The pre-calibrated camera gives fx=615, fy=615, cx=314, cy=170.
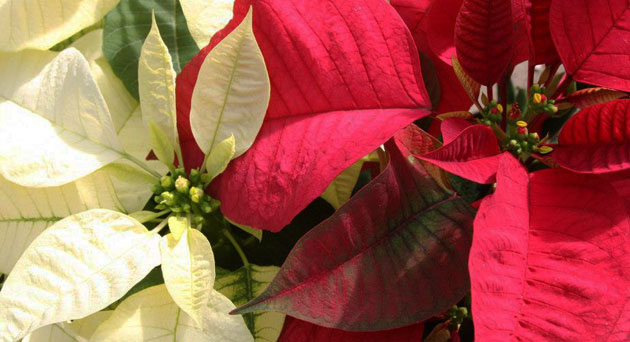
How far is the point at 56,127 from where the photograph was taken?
16.0 inches

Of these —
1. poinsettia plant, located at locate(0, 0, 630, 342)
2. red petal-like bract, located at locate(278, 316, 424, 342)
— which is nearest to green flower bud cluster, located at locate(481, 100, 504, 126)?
poinsettia plant, located at locate(0, 0, 630, 342)

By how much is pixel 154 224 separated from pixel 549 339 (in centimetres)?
30

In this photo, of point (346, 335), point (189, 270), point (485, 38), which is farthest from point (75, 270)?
point (485, 38)

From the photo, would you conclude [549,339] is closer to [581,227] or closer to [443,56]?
[581,227]

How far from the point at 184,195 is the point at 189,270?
62mm

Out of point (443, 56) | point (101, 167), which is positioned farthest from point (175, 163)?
point (443, 56)

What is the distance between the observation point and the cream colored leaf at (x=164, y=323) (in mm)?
377

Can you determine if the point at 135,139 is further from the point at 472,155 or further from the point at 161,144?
the point at 472,155

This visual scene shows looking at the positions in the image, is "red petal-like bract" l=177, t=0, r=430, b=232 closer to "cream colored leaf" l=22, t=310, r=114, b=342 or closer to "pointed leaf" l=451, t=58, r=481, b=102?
"pointed leaf" l=451, t=58, r=481, b=102

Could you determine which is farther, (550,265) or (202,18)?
(202,18)

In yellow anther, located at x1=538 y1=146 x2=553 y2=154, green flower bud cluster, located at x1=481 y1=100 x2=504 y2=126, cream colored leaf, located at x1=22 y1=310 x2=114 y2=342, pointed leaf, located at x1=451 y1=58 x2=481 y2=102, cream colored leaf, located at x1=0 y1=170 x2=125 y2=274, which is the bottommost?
cream colored leaf, located at x1=22 y1=310 x2=114 y2=342

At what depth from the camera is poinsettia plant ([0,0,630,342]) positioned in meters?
0.31

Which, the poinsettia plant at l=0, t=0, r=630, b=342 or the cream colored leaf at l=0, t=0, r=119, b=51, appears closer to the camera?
the poinsettia plant at l=0, t=0, r=630, b=342

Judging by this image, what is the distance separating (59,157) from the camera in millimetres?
391
